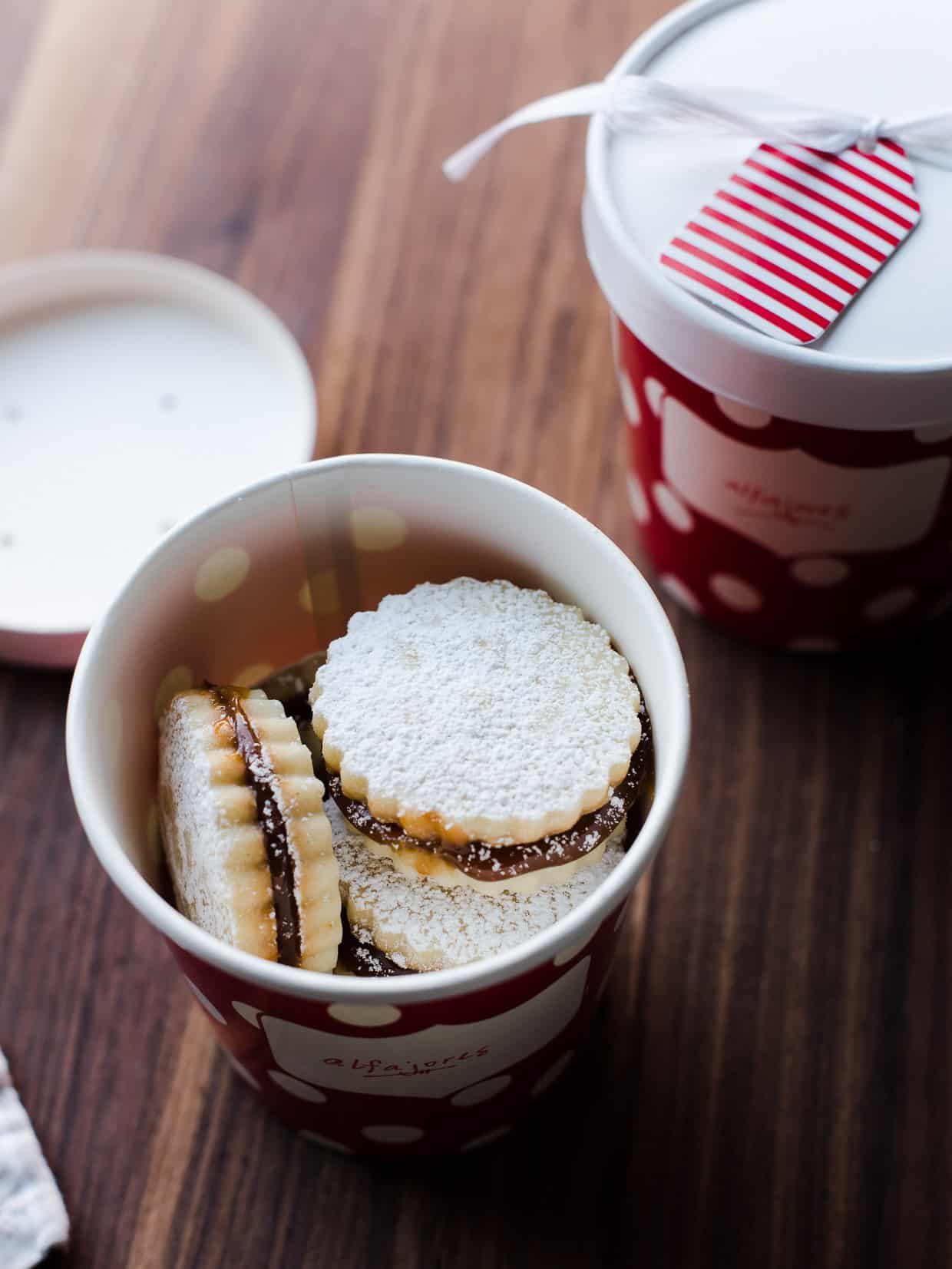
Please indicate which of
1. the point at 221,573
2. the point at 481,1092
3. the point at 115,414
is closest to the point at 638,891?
the point at 481,1092

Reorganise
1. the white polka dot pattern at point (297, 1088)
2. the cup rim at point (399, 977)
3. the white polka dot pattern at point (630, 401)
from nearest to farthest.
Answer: the cup rim at point (399, 977), the white polka dot pattern at point (297, 1088), the white polka dot pattern at point (630, 401)

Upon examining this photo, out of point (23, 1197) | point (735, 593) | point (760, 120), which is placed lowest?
point (23, 1197)

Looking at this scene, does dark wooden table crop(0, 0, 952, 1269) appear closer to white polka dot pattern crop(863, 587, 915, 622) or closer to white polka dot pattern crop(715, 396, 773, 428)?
white polka dot pattern crop(863, 587, 915, 622)

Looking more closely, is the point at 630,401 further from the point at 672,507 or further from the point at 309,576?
the point at 309,576

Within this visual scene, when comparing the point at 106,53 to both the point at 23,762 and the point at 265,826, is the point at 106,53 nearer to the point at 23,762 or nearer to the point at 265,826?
the point at 23,762

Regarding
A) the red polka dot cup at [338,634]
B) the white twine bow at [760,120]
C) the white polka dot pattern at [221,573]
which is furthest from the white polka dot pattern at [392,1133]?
the white twine bow at [760,120]

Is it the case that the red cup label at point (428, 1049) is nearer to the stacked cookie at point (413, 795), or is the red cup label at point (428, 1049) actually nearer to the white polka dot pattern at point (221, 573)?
the stacked cookie at point (413, 795)
